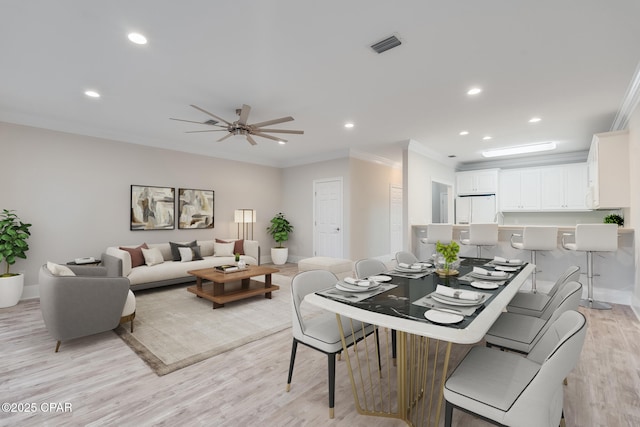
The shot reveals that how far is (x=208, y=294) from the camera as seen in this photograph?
409 cm

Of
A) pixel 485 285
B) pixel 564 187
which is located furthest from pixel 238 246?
pixel 564 187

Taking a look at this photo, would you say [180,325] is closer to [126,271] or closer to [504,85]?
[126,271]

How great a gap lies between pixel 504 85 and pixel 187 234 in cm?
595

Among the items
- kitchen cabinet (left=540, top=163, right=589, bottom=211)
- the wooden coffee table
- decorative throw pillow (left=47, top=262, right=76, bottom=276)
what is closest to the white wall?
the wooden coffee table

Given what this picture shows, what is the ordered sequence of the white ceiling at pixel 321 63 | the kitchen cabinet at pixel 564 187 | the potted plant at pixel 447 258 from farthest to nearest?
the kitchen cabinet at pixel 564 187 → the potted plant at pixel 447 258 → the white ceiling at pixel 321 63

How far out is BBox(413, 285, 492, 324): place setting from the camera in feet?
4.41

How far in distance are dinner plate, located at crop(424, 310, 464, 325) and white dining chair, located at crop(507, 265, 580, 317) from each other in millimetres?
1482

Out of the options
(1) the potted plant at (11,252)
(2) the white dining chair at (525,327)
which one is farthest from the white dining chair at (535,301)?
(1) the potted plant at (11,252)

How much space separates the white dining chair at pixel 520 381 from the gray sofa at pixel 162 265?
179 inches

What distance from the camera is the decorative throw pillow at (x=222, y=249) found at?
231 inches

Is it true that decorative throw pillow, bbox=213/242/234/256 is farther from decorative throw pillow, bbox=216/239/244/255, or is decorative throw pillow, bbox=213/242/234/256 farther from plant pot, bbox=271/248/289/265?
plant pot, bbox=271/248/289/265

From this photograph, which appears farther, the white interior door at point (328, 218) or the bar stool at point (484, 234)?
the white interior door at point (328, 218)

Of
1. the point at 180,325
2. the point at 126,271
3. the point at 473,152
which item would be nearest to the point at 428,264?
the point at 180,325

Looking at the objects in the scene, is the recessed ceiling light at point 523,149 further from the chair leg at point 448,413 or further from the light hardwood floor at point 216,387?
the chair leg at point 448,413
